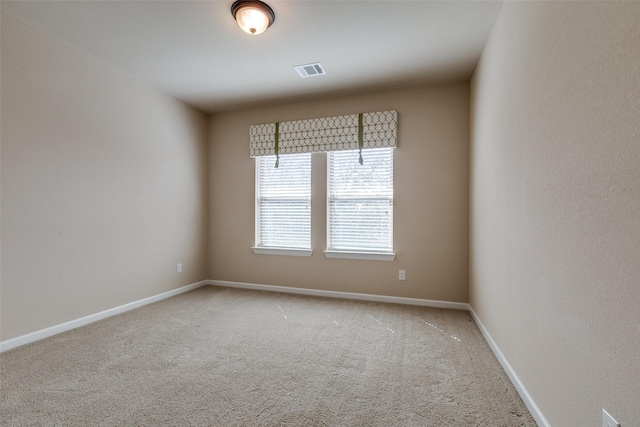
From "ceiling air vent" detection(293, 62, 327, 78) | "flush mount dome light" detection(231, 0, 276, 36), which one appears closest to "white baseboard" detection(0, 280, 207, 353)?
"flush mount dome light" detection(231, 0, 276, 36)

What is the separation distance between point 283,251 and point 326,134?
5.55ft

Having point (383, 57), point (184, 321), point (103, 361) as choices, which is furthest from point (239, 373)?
point (383, 57)

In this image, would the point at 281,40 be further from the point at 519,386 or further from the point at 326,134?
the point at 519,386

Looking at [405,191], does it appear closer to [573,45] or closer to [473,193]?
[473,193]

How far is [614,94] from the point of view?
101 centimetres

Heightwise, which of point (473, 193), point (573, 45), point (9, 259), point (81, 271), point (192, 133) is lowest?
point (81, 271)

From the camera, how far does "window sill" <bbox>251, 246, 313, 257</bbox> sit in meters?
4.03

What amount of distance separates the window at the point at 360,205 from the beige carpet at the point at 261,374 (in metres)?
0.97

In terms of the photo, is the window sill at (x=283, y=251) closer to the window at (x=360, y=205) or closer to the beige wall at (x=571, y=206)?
the window at (x=360, y=205)

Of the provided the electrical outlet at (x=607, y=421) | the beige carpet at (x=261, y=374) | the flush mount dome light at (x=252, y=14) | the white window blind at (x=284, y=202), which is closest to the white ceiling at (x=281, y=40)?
the flush mount dome light at (x=252, y=14)

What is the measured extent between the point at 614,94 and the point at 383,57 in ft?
7.39

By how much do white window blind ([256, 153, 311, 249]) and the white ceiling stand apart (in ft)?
3.33

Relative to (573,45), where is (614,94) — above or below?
below

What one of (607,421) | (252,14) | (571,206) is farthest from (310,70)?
(607,421)
